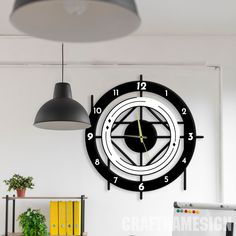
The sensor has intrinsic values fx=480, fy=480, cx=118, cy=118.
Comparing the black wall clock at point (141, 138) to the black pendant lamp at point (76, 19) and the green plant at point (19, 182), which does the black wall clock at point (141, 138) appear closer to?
the green plant at point (19, 182)

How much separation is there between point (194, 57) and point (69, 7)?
2.89 m

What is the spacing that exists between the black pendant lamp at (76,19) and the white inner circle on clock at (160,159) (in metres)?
2.52

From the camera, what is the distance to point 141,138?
404cm

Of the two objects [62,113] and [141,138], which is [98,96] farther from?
[62,113]

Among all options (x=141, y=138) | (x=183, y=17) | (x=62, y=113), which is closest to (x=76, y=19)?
(x=62, y=113)

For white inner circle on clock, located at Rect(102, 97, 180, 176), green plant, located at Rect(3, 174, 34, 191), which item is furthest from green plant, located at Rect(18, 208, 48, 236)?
white inner circle on clock, located at Rect(102, 97, 180, 176)

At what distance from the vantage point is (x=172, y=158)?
4020 millimetres

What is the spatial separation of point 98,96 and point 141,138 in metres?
0.52

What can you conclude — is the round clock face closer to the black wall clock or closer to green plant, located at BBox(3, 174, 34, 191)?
the black wall clock

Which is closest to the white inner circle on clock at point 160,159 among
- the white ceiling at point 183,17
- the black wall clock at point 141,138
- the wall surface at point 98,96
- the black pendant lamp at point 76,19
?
the black wall clock at point 141,138

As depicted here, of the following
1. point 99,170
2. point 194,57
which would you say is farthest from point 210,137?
point 99,170

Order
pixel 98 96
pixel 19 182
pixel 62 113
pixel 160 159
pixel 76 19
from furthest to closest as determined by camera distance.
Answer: pixel 98 96 → pixel 160 159 → pixel 19 182 → pixel 62 113 → pixel 76 19

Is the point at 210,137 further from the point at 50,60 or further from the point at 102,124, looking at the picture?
the point at 50,60

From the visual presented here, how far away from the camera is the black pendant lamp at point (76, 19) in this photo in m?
1.37
